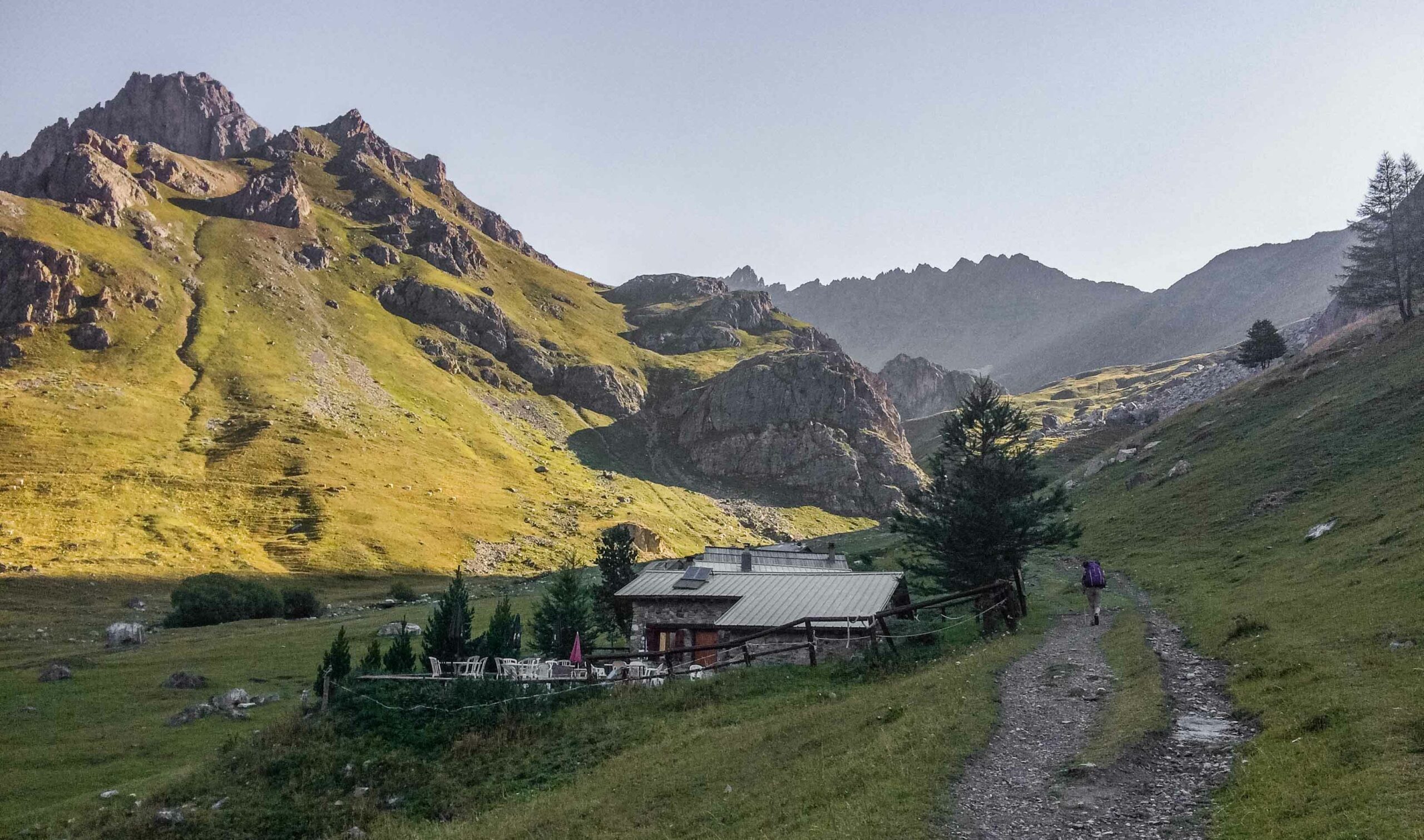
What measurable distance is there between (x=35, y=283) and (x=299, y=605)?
141774mm

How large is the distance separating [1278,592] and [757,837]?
2695cm

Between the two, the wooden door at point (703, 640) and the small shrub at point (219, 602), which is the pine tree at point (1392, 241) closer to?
the wooden door at point (703, 640)

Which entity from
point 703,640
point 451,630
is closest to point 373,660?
point 451,630

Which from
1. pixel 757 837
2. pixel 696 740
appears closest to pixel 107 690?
pixel 696 740

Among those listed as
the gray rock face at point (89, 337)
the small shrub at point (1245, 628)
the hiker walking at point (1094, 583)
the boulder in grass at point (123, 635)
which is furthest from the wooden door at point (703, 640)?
the gray rock face at point (89, 337)

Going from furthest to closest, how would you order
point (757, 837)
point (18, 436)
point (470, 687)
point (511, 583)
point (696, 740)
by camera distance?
point (18, 436) < point (511, 583) < point (470, 687) < point (696, 740) < point (757, 837)

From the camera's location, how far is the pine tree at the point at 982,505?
115 feet

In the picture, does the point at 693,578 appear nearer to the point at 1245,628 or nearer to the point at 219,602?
the point at 1245,628

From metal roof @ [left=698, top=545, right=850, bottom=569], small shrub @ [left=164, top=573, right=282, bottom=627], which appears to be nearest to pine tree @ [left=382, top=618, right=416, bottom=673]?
metal roof @ [left=698, top=545, right=850, bottom=569]

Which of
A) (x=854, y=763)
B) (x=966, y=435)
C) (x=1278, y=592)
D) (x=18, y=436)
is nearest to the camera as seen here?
(x=854, y=763)

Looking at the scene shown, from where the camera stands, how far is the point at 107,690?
138 feet

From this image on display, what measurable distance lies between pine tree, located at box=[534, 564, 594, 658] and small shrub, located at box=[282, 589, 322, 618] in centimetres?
4469

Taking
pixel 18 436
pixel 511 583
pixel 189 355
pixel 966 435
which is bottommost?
pixel 511 583

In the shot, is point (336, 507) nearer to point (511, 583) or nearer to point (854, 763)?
point (511, 583)
